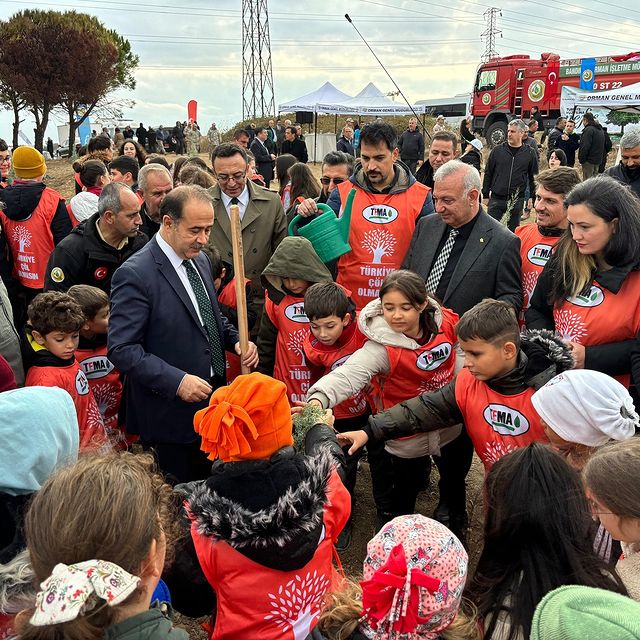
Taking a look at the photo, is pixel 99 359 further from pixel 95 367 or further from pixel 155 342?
pixel 155 342

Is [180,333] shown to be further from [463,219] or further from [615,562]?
[615,562]

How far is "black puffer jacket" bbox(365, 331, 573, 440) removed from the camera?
278 cm

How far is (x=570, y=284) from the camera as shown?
3189 mm

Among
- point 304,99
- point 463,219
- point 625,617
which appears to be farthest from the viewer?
point 304,99

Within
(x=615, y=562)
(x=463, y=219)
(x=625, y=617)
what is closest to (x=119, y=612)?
(x=625, y=617)

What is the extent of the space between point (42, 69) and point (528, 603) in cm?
3257

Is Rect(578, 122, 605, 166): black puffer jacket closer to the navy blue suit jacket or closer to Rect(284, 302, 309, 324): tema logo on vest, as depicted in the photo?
Rect(284, 302, 309, 324): tema logo on vest

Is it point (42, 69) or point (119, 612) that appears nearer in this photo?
point (119, 612)

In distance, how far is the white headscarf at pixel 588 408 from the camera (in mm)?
2305

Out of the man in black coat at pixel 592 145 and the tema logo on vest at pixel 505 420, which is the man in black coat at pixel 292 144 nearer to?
the man in black coat at pixel 592 145

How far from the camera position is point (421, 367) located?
130 inches

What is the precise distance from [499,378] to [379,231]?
184 cm

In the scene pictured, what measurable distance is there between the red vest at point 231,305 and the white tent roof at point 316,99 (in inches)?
734

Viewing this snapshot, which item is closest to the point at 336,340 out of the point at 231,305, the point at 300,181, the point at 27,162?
the point at 231,305
